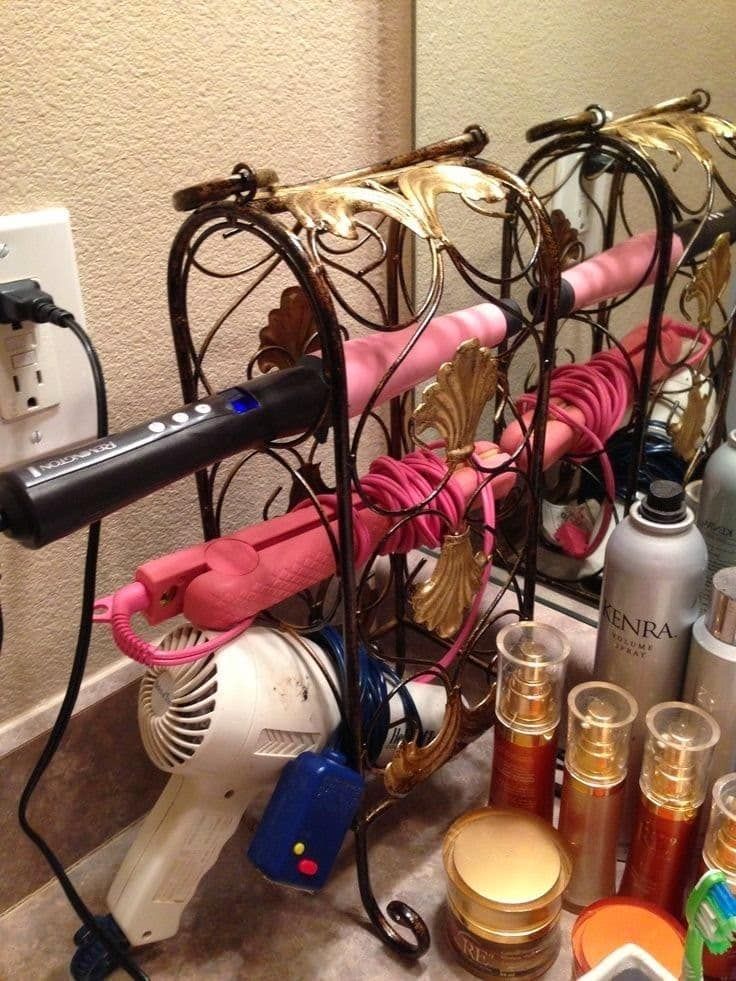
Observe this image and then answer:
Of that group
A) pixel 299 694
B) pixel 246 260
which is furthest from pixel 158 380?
pixel 299 694

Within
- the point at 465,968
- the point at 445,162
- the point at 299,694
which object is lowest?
the point at 465,968

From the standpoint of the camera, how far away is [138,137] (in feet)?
1.50

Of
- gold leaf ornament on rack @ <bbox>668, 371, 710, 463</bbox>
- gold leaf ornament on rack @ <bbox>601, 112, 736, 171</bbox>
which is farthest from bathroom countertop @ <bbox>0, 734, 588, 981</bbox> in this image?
gold leaf ornament on rack @ <bbox>601, 112, 736, 171</bbox>

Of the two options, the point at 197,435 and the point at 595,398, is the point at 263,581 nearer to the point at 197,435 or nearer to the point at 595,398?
the point at 197,435

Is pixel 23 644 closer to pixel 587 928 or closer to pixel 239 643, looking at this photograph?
pixel 239 643

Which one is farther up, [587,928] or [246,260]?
[246,260]

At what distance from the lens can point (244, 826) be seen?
595 millimetres

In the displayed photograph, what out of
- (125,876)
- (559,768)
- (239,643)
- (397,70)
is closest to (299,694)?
(239,643)

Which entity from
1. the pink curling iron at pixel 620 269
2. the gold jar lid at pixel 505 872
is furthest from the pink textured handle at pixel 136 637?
the pink curling iron at pixel 620 269

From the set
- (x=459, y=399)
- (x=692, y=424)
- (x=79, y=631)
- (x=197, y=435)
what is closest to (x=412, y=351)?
(x=459, y=399)

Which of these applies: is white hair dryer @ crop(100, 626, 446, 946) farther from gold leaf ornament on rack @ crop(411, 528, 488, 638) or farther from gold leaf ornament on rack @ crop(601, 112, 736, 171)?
gold leaf ornament on rack @ crop(601, 112, 736, 171)

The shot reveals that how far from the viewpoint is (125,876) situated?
48 cm

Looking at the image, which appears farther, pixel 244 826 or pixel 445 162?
pixel 244 826

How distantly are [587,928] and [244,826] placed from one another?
0.24m
